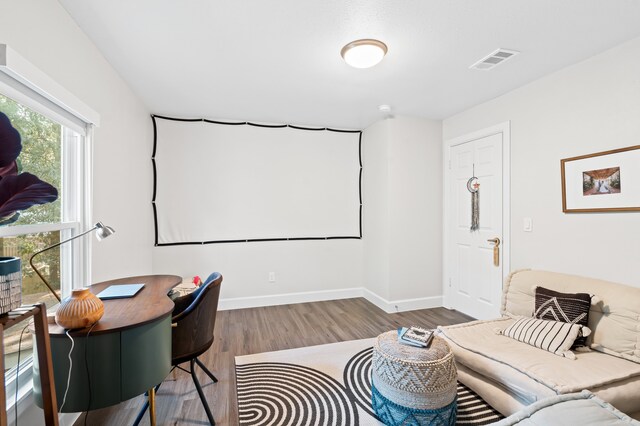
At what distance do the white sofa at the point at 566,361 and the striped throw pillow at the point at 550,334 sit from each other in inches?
1.9

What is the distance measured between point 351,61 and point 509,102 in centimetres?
186

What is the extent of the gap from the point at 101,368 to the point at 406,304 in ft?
10.7

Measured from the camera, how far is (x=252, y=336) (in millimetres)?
3035

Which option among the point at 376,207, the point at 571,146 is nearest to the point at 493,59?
the point at 571,146

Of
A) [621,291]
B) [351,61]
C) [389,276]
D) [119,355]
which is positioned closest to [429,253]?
[389,276]

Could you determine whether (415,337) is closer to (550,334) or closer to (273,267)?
(550,334)

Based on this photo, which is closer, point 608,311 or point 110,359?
point 110,359

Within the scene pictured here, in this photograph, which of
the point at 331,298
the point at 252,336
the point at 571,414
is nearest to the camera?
the point at 571,414

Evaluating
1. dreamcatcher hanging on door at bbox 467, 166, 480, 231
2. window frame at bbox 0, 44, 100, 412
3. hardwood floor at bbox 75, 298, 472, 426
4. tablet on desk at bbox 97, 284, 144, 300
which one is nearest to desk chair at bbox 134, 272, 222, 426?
hardwood floor at bbox 75, 298, 472, 426

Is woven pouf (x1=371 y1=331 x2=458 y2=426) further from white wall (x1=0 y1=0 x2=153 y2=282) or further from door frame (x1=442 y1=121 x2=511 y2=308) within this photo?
white wall (x1=0 y1=0 x2=153 y2=282)

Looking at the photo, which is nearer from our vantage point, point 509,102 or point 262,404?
point 262,404

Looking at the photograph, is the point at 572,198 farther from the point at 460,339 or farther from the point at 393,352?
the point at 393,352

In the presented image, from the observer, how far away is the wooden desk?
123 centimetres

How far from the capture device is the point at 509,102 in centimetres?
304
